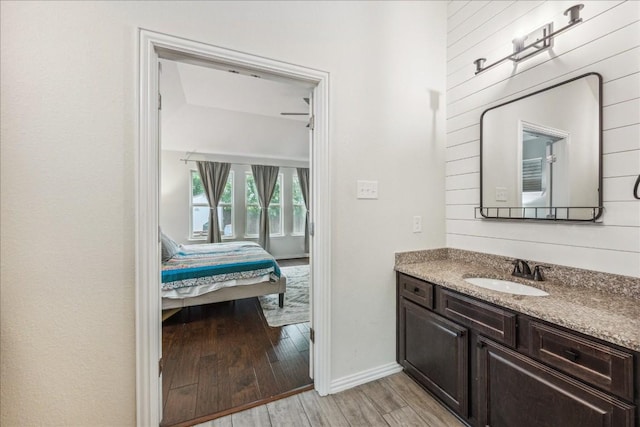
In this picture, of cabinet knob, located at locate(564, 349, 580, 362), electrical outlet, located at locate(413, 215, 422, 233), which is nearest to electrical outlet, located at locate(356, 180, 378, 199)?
electrical outlet, located at locate(413, 215, 422, 233)

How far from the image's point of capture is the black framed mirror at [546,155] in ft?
4.58

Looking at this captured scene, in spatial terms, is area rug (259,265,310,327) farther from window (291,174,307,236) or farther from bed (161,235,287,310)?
window (291,174,307,236)

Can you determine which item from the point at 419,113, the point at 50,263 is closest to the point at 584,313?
the point at 419,113

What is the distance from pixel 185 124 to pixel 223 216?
220cm

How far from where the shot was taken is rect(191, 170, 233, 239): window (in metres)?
5.86

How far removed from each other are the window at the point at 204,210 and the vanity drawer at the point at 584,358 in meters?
5.81

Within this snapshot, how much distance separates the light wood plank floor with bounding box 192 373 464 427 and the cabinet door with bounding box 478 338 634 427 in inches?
13.4

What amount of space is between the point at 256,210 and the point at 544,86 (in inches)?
224

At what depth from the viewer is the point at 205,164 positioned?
5.77 m

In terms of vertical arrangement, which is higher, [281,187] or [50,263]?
[281,187]

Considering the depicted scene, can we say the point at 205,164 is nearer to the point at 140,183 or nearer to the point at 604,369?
the point at 140,183

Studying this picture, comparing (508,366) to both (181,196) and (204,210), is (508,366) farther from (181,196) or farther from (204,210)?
(181,196)

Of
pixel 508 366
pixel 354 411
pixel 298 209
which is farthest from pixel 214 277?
pixel 298 209

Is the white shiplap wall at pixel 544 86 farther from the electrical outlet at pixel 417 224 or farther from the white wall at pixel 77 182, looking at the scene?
the white wall at pixel 77 182
